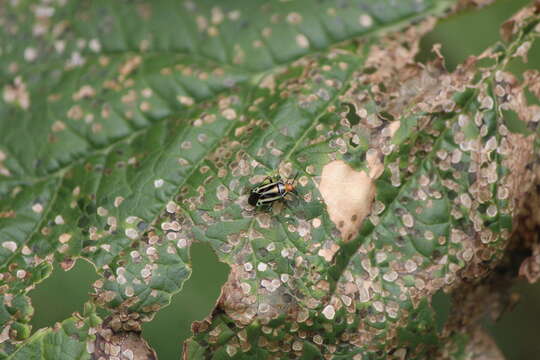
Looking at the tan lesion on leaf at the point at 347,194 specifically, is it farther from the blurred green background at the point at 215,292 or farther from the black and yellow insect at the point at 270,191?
the blurred green background at the point at 215,292

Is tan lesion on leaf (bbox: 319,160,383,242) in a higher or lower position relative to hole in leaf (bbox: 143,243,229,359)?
higher

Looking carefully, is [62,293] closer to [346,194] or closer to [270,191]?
[270,191]

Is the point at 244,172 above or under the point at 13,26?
under

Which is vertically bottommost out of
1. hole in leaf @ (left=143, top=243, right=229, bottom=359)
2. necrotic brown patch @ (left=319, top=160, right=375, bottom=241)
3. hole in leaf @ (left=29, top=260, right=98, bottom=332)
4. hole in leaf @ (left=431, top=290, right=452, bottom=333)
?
hole in leaf @ (left=143, top=243, right=229, bottom=359)

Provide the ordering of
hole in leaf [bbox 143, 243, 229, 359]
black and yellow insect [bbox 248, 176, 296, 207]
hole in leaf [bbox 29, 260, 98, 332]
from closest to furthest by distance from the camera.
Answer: black and yellow insect [bbox 248, 176, 296, 207]
hole in leaf [bbox 29, 260, 98, 332]
hole in leaf [bbox 143, 243, 229, 359]

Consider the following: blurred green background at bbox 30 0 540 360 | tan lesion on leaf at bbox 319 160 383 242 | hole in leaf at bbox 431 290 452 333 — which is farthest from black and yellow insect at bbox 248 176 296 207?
hole in leaf at bbox 431 290 452 333

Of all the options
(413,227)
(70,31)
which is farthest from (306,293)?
(70,31)

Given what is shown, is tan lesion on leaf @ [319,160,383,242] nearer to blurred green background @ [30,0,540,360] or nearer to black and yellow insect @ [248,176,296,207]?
Answer: black and yellow insect @ [248,176,296,207]

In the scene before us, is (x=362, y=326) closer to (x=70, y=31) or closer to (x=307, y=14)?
(x=307, y=14)
